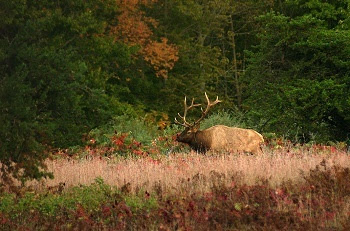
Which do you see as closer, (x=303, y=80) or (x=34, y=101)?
(x=34, y=101)

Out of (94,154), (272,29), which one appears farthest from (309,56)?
(94,154)

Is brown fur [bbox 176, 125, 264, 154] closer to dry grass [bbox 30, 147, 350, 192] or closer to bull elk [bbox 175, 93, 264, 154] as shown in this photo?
bull elk [bbox 175, 93, 264, 154]

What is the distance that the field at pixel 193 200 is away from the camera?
9.16 meters

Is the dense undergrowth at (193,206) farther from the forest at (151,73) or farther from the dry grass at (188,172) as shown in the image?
the forest at (151,73)

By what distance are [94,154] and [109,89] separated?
1347 centimetres

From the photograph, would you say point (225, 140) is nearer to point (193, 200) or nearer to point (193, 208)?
point (193, 200)

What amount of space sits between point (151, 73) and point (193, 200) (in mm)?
26867

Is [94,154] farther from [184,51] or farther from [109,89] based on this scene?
[184,51]

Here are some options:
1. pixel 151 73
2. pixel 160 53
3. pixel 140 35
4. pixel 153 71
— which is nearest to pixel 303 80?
pixel 140 35

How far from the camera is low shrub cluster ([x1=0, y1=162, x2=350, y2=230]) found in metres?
9.07

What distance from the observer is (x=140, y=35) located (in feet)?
103

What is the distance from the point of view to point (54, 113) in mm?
12617

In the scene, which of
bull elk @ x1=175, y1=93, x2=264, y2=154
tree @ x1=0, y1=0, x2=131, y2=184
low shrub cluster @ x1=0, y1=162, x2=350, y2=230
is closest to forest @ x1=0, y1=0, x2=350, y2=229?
tree @ x1=0, y1=0, x2=131, y2=184

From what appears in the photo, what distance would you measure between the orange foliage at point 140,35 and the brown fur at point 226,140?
44.2 feet
